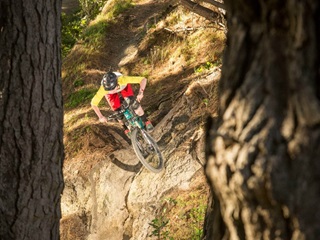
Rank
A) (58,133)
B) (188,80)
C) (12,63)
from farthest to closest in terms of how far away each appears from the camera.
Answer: (188,80) → (58,133) → (12,63)

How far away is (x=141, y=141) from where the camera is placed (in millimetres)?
10422

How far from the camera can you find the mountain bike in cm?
1011

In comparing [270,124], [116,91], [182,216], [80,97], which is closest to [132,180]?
[182,216]

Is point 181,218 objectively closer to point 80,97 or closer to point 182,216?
point 182,216

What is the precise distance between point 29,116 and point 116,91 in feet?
16.7

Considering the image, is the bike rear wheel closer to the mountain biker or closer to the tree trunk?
the mountain biker

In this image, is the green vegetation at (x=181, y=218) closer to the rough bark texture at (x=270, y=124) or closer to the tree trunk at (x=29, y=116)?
the tree trunk at (x=29, y=116)

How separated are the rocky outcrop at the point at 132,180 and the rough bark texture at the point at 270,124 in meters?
7.72

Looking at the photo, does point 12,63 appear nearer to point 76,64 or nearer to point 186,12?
point 186,12

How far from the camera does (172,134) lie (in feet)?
38.0

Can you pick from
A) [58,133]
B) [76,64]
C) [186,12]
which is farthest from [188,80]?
[58,133]

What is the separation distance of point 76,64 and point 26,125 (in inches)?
438

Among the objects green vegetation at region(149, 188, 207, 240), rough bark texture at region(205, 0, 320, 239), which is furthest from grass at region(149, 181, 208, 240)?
rough bark texture at region(205, 0, 320, 239)

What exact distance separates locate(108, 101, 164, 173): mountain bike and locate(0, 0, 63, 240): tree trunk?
16.0 feet
